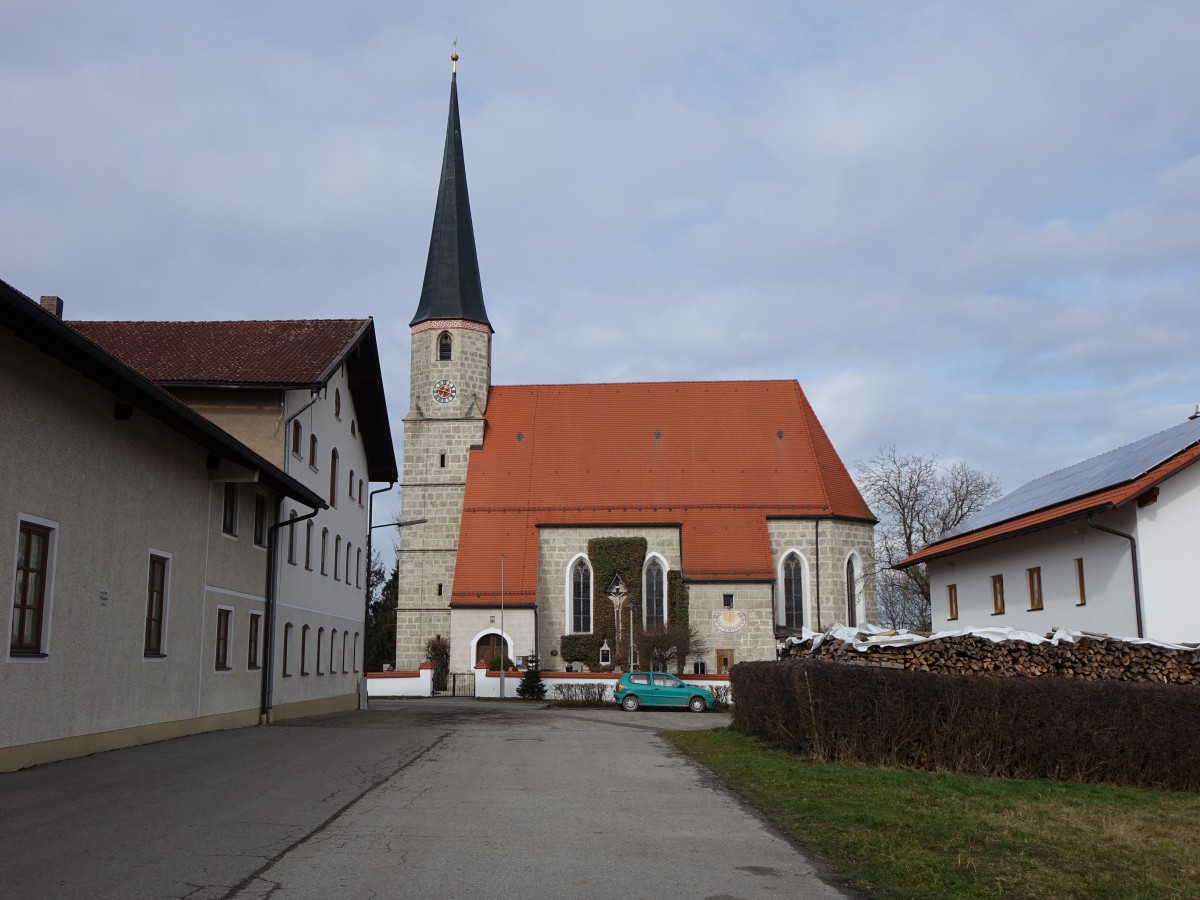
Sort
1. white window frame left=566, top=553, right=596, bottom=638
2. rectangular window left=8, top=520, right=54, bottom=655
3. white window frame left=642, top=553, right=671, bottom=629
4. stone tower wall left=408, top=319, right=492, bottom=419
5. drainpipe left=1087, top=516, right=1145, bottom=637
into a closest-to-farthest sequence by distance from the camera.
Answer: rectangular window left=8, top=520, right=54, bottom=655 → drainpipe left=1087, top=516, right=1145, bottom=637 → white window frame left=642, top=553, right=671, bottom=629 → white window frame left=566, top=553, right=596, bottom=638 → stone tower wall left=408, top=319, right=492, bottom=419

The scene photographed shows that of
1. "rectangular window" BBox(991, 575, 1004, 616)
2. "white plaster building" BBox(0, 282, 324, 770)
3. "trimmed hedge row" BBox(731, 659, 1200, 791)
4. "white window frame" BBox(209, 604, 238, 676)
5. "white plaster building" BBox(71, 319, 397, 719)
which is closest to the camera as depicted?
"white plaster building" BBox(0, 282, 324, 770)

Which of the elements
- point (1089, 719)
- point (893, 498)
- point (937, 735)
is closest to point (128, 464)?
point (937, 735)

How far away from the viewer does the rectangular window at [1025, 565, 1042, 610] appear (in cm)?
2472

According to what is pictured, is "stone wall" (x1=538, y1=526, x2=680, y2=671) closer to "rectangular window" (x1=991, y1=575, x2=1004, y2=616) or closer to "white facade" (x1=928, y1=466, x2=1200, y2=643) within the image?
"rectangular window" (x1=991, y1=575, x2=1004, y2=616)

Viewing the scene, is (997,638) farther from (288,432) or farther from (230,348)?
(230,348)

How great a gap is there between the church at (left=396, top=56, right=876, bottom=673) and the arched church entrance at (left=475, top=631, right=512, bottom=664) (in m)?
0.11

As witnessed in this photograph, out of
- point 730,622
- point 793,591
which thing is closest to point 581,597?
point 730,622

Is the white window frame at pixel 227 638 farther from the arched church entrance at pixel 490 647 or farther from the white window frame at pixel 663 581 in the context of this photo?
the white window frame at pixel 663 581

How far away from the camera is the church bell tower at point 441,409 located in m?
52.4

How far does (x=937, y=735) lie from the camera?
45.6 ft

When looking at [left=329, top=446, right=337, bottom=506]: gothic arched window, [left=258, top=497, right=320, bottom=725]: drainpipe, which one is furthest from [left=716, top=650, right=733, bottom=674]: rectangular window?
[left=258, top=497, right=320, bottom=725]: drainpipe

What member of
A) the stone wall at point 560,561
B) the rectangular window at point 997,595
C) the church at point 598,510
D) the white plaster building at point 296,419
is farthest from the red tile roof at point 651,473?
the rectangular window at point 997,595

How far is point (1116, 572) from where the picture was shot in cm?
2164

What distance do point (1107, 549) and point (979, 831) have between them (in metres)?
14.6
